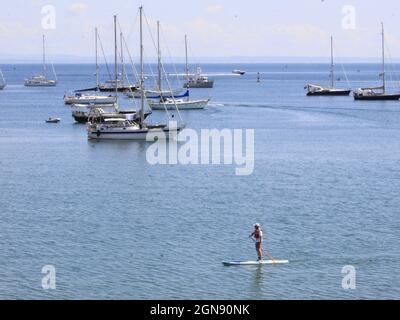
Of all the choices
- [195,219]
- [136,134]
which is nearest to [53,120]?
[136,134]

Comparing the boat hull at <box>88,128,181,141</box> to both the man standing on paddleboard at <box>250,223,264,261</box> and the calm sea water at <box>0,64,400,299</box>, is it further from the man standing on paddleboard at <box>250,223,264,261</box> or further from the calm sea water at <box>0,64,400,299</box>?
the man standing on paddleboard at <box>250,223,264,261</box>

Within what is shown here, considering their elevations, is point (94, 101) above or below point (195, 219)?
above

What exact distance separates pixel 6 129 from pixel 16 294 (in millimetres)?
74353

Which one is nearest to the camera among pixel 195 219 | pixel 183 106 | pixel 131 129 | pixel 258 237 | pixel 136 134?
pixel 258 237

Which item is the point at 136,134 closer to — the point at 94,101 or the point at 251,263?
the point at 251,263

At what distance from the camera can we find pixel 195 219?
5306cm

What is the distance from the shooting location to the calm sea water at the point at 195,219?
131ft

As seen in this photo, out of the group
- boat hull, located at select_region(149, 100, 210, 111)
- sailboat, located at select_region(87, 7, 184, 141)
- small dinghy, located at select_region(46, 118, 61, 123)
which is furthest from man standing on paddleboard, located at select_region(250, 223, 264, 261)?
boat hull, located at select_region(149, 100, 210, 111)

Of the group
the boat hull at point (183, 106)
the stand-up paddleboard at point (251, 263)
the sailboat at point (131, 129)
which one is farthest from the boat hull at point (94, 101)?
the stand-up paddleboard at point (251, 263)

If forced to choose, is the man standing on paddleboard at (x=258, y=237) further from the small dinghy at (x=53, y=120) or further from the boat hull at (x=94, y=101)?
the boat hull at (x=94, y=101)

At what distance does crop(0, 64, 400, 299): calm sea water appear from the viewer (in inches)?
1569

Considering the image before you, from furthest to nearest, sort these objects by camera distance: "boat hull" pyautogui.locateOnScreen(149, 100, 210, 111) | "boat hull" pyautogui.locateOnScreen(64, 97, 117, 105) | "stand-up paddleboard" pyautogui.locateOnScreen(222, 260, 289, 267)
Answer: "boat hull" pyautogui.locateOnScreen(64, 97, 117, 105) < "boat hull" pyautogui.locateOnScreen(149, 100, 210, 111) < "stand-up paddleboard" pyautogui.locateOnScreen(222, 260, 289, 267)
